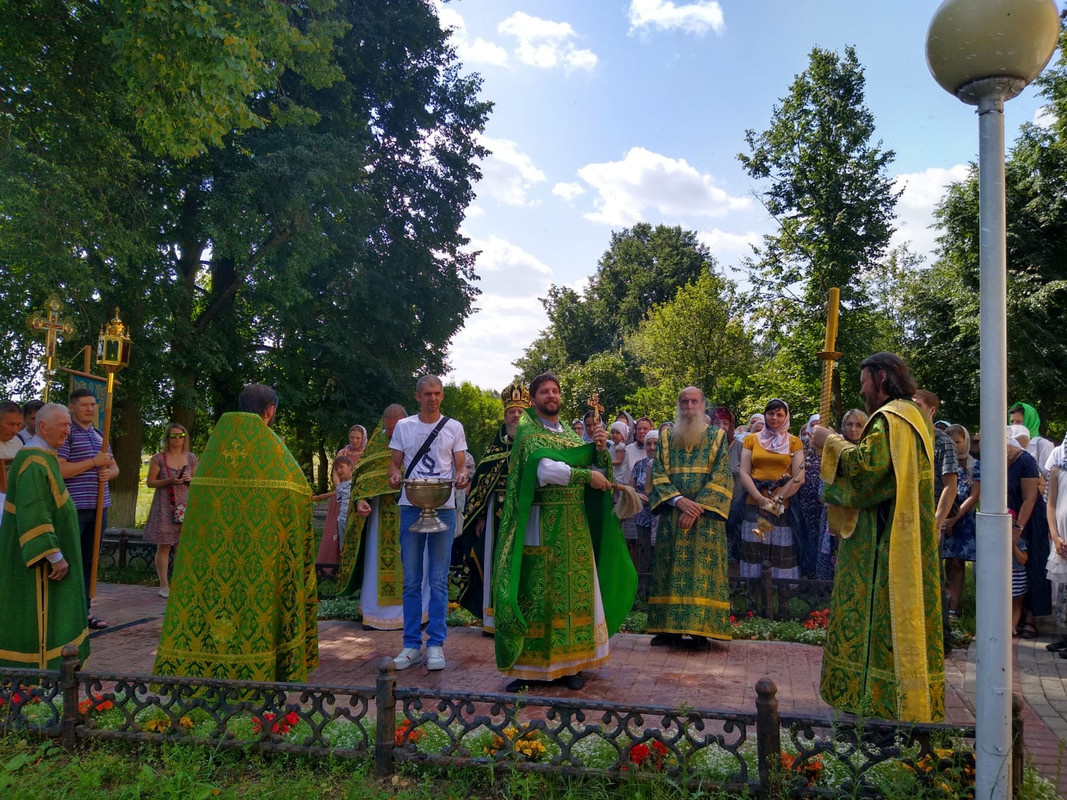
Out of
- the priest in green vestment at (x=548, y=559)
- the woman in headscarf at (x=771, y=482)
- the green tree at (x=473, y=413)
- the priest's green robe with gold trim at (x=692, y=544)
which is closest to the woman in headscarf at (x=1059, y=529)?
the woman in headscarf at (x=771, y=482)

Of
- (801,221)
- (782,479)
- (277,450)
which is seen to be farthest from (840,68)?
(277,450)

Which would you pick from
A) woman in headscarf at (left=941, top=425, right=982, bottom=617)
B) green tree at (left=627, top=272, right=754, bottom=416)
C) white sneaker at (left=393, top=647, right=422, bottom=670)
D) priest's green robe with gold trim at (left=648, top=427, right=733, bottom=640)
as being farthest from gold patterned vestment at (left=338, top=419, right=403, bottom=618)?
green tree at (left=627, top=272, right=754, bottom=416)

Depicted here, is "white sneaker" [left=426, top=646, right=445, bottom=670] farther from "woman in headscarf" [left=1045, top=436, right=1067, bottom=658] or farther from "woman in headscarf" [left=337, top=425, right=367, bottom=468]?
"woman in headscarf" [left=1045, top=436, right=1067, bottom=658]

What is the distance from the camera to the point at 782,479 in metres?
8.18

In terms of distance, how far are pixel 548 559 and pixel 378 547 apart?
2.53m

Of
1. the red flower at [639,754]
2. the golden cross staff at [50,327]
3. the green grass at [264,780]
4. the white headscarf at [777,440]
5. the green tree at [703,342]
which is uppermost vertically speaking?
the green tree at [703,342]

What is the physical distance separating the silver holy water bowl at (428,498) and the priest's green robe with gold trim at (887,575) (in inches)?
106

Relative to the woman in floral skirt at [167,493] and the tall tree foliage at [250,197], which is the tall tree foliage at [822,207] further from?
the woman in floral skirt at [167,493]

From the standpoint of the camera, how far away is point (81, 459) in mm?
7035

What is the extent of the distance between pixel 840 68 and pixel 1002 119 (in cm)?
2608

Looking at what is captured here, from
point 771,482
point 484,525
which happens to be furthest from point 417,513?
point 771,482

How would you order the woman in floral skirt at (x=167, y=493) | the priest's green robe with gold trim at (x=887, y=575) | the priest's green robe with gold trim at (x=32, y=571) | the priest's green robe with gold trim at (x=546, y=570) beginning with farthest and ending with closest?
1. the woman in floral skirt at (x=167, y=493)
2. the priest's green robe with gold trim at (x=546, y=570)
3. the priest's green robe with gold trim at (x=32, y=571)
4. the priest's green robe with gold trim at (x=887, y=575)

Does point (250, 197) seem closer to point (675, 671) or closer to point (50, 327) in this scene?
point (50, 327)

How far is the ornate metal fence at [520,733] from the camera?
3.52m
